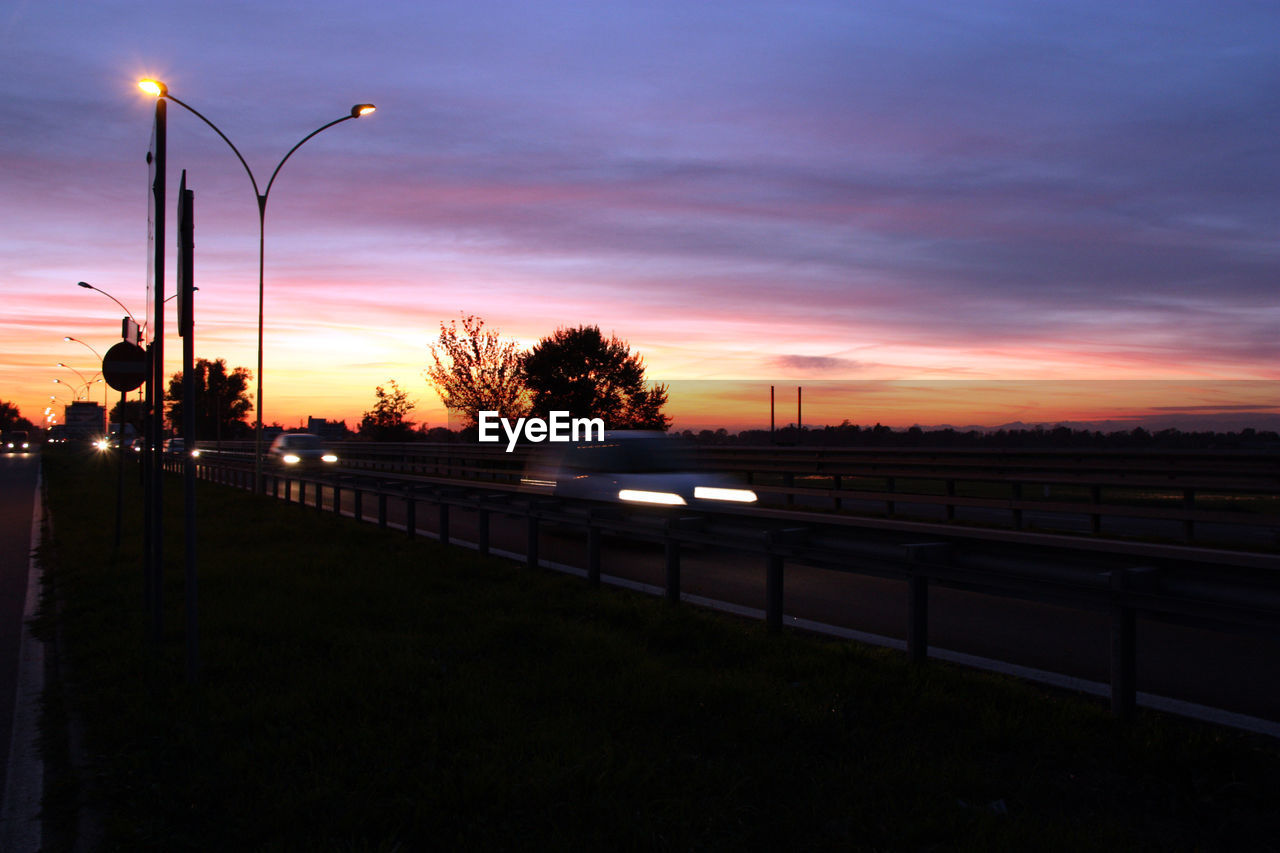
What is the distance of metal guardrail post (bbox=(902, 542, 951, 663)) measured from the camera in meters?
6.23

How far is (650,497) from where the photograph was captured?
1353cm

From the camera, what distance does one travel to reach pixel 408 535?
545 inches

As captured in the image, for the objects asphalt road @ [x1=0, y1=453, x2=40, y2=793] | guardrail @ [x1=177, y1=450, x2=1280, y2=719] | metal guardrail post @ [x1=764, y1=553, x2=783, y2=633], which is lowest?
asphalt road @ [x1=0, y1=453, x2=40, y2=793]

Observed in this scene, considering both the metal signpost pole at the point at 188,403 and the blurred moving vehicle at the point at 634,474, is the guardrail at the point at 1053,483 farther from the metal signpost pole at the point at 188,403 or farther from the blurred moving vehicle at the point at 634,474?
the metal signpost pole at the point at 188,403

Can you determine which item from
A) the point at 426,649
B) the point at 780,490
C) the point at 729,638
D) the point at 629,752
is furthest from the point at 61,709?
the point at 780,490

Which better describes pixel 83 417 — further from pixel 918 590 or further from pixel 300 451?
pixel 918 590

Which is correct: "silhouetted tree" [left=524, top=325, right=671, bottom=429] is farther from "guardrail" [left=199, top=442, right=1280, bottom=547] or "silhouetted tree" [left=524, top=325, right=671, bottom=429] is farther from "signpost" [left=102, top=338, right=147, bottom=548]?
"signpost" [left=102, top=338, right=147, bottom=548]

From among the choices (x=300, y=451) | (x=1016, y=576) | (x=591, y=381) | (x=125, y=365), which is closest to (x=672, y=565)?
(x=1016, y=576)

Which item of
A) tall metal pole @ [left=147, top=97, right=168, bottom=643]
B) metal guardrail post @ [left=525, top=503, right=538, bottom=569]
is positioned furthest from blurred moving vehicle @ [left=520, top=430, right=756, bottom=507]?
tall metal pole @ [left=147, top=97, right=168, bottom=643]

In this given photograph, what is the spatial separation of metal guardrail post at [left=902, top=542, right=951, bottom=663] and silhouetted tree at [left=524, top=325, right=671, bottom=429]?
54343 mm

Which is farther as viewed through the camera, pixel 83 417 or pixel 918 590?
pixel 83 417

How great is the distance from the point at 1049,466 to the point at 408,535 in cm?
1198

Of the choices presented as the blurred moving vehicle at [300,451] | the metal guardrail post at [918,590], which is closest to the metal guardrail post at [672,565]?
the metal guardrail post at [918,590]

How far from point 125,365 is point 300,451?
28.8 meters
